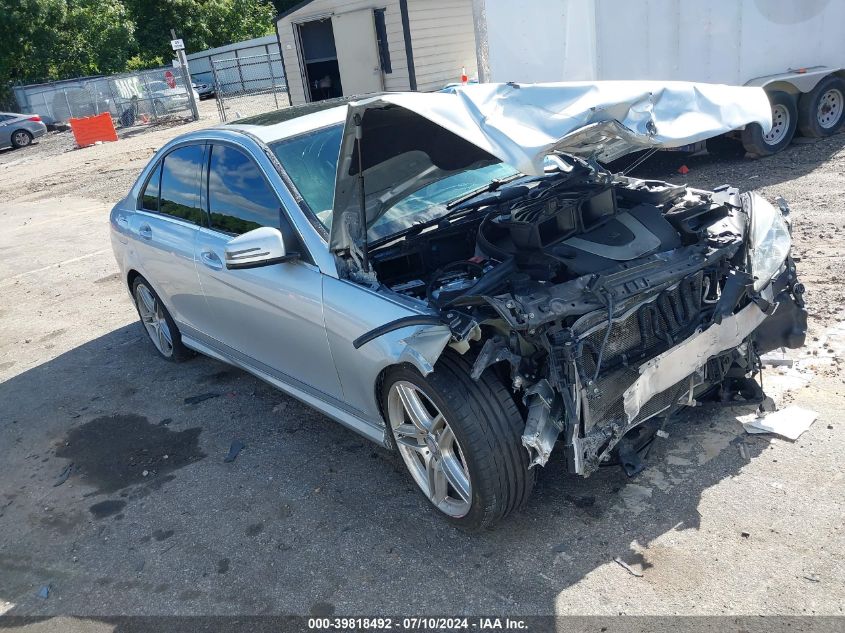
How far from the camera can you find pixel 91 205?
14.0 metres

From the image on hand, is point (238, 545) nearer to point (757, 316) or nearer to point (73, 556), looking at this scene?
point (73, 556)

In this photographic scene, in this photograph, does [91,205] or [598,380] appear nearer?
[598,380]

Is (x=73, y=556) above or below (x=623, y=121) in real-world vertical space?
below

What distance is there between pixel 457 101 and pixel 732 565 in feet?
7.43

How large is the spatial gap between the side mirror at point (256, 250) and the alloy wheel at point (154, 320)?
2.20m

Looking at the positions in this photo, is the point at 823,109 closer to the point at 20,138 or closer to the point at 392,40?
the point at 392,40

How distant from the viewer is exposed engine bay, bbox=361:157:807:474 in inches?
119

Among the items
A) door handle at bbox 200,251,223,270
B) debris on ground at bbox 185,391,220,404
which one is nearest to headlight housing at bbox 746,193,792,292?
door handle at bbox 200,251,223,270

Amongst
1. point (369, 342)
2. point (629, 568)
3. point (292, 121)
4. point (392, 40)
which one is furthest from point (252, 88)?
point (629, 568)

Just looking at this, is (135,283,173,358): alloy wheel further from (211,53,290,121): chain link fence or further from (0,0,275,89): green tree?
(0,0,275,89): green tree

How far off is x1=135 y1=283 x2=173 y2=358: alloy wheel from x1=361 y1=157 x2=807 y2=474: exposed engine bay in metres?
2.57

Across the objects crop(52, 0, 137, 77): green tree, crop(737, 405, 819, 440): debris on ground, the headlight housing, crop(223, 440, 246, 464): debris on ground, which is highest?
crop(52, 0, 137, 77): green tree

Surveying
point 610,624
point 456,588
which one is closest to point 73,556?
point 456,588

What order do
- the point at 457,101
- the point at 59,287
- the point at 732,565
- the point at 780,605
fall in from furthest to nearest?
the point at 59,287
the point at 457,101
the point at 732,565
the point at 780,605
